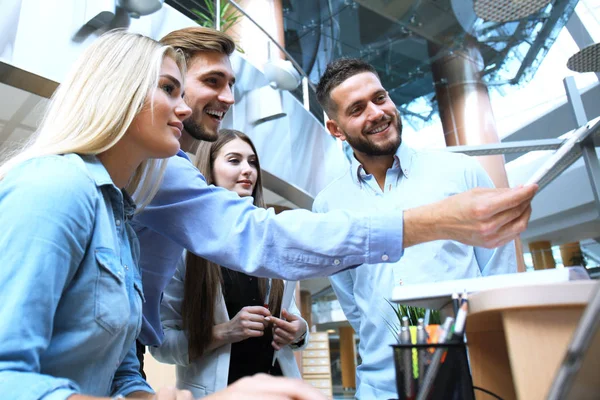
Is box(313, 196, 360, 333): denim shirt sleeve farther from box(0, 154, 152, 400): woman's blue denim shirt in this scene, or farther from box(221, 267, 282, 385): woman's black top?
box(0, 154, 152, 400): woman's blue denim shirt

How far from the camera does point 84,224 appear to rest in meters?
0.72

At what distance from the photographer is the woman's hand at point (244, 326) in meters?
1.51

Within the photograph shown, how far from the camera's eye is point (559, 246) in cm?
427

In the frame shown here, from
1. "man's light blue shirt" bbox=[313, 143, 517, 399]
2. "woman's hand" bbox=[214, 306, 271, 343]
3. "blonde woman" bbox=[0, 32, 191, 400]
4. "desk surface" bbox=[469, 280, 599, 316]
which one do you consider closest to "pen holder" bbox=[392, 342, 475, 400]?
"desk surface" bbox=[469, 280, 599, 316]

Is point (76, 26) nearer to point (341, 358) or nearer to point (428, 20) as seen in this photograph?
point (428, 20)

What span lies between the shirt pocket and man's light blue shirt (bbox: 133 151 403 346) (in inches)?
12.2

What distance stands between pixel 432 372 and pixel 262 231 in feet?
1.83

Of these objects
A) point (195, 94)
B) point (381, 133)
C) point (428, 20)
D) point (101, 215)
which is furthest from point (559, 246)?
point (101, 215)

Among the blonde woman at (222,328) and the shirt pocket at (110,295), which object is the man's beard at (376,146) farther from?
the shirt pocket at (110,295)

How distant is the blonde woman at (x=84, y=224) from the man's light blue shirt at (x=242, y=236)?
0.10 metres

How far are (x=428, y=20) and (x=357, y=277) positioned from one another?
123 inches

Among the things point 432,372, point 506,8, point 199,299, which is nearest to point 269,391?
point 432,372

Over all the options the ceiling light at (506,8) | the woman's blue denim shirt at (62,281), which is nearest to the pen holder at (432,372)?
the woman's blue denim shirt at (62,281)

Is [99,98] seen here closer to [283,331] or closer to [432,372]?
[432,372]
